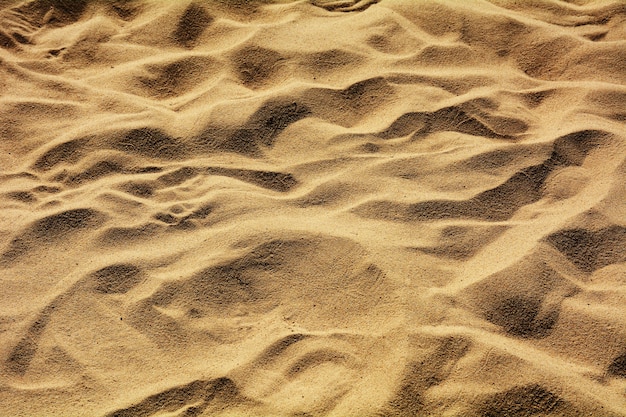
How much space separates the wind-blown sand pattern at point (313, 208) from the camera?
72.0 inches

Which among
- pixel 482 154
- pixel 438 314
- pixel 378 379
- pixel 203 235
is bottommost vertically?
pixel 378 379

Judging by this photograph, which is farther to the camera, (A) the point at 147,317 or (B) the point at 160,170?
(B) the point at 160,170

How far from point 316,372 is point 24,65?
2038 millimetres

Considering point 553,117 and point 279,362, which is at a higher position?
point 553,117

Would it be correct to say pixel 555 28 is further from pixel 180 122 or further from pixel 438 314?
pixel 180 122

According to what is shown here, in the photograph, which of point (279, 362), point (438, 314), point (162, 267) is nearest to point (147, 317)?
point (162, 267)

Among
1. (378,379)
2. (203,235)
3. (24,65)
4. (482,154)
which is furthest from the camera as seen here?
(24,65)

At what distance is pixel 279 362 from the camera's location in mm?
1851

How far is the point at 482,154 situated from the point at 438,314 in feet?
2.49

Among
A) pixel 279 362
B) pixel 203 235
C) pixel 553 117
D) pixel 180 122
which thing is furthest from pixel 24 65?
pixel 553 117

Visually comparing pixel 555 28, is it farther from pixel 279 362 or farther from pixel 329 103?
pixel 279 362

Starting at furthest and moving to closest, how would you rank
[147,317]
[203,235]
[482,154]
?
[482,154] → [203,235] → [147,317]

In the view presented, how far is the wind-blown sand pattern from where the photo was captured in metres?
1.83

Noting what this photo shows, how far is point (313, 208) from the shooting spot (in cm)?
217
